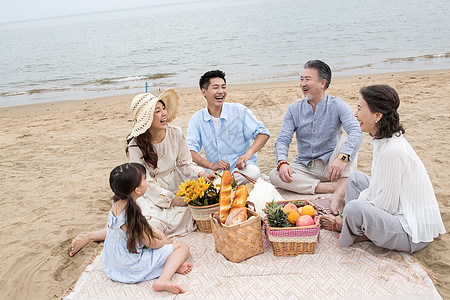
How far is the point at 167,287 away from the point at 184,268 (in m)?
0.29

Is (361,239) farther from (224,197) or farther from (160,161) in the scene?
(160,161)

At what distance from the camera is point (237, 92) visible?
36.6 ft

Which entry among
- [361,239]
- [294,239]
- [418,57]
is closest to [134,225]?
[294,239]

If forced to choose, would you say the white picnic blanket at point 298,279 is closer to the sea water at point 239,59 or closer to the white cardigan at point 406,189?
the white cardigan at point 406,189

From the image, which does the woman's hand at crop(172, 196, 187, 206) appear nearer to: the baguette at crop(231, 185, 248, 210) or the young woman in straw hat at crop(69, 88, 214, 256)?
the young woman in straw hat at crop(69, 88, 214, 256)

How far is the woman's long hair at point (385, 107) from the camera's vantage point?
2852mm

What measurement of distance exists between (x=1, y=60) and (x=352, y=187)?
3068cm

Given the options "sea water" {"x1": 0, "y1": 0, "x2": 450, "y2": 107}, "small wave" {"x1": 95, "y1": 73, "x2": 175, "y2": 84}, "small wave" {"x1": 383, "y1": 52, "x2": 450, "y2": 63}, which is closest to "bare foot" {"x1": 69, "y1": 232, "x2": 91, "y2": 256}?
"sea water" {"x1": 0, "y1": 0, "x2": 450, "y2": 107}

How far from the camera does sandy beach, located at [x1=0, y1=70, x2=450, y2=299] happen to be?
131 inches

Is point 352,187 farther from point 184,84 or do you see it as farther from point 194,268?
point 184,84

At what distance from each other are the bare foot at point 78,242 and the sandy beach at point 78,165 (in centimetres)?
6

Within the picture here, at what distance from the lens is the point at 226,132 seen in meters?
4.48

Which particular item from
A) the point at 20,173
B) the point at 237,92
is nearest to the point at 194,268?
the point at 20,173

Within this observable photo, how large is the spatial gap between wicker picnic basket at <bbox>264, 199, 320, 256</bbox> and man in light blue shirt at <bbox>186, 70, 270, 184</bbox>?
4.51 ft
